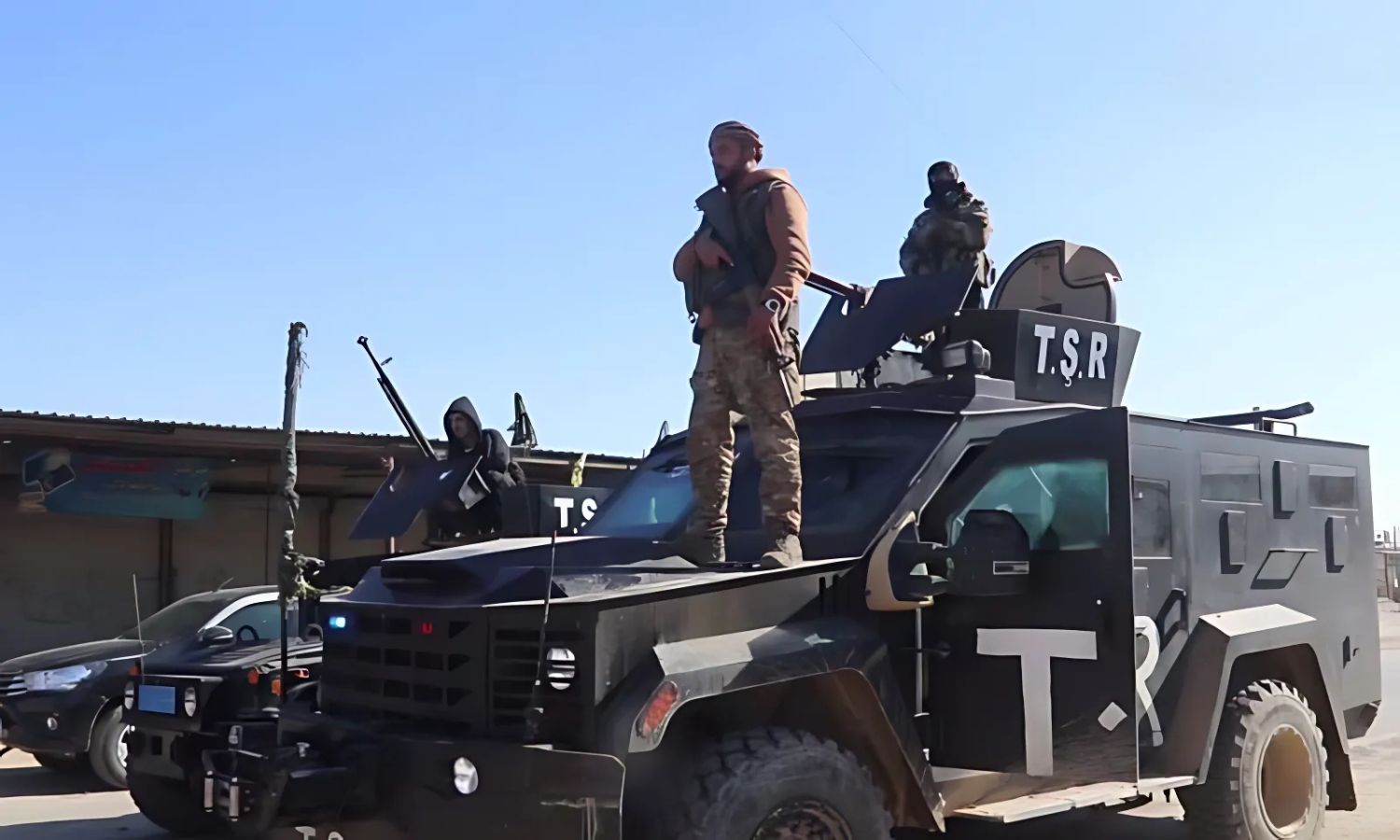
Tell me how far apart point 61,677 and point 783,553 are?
681cm

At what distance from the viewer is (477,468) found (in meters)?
7.02

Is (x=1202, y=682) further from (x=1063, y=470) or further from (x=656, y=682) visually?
(x=656, y=682)

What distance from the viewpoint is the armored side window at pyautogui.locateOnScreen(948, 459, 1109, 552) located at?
517 centimetres

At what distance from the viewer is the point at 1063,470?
5.26 metres

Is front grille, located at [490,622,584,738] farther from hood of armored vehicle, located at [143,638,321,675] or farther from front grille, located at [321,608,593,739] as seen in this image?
hood of armored vehicle, located at [143,638,321,675]

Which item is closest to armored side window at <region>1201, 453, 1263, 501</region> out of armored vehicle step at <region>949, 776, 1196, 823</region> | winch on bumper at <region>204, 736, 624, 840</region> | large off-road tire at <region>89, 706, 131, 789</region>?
armored vehicle step at <region>949, 776, 1196, 823</region>

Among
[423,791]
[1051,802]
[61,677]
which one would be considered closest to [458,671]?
[423,791]

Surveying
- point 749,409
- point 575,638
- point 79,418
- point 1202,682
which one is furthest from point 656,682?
point 79,418

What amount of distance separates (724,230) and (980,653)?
→ 1842 millimetres

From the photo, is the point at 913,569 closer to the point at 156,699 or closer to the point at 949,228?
the point at 949,228

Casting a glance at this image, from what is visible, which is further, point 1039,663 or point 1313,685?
point 1313,685

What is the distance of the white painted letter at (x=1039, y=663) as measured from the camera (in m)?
5.12

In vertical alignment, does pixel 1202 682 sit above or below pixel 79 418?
below

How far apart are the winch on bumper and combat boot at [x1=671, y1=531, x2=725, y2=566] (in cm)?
109
